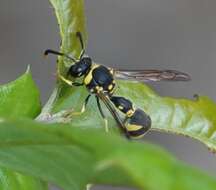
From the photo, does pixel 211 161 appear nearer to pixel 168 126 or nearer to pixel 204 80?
pixel 204 80

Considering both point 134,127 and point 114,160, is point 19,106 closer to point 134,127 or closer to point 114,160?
point 134,127

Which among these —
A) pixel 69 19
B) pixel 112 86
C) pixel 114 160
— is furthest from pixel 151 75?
pixel 114 160

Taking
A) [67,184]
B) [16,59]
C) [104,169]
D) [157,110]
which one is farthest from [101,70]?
[16,59]

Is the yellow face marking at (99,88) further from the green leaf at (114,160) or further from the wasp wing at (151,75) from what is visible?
the green leaf at (114,160)

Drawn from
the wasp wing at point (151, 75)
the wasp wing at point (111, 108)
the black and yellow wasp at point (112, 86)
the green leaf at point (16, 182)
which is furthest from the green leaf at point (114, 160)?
the wasp wing at point (151, 75)

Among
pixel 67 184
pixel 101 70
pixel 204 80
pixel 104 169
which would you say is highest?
pixel 104 169

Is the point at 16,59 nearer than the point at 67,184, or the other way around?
the point at 67,184
